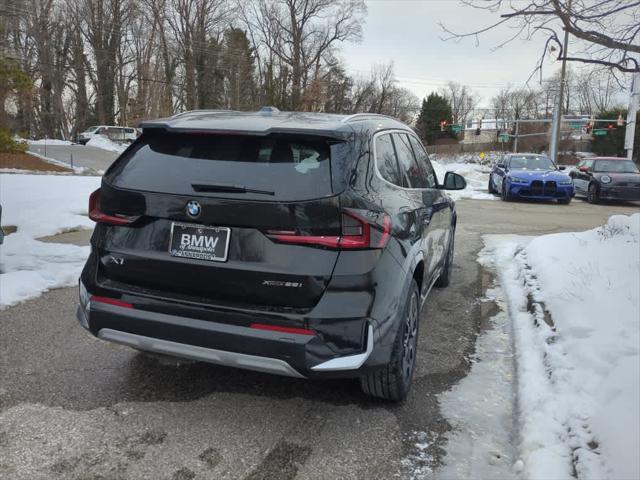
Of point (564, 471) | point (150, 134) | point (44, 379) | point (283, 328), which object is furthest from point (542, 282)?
point (44, 379)

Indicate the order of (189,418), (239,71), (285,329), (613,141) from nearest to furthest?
1. (285,329)
2. (189,418)
3. (239,71)
4. (613,141)

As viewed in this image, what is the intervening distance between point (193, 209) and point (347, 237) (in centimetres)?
83

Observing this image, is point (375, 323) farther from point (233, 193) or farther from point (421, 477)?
point (233, 193)

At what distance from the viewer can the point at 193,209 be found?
9.21ft

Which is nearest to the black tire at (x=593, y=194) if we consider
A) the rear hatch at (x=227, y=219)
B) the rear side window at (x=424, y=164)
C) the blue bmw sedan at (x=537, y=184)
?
the blue bmw sedan at (x=537, y=184)

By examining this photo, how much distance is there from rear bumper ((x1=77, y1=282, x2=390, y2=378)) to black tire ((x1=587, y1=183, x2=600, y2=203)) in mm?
17283

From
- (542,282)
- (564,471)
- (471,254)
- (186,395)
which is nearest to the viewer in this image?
(564,471)

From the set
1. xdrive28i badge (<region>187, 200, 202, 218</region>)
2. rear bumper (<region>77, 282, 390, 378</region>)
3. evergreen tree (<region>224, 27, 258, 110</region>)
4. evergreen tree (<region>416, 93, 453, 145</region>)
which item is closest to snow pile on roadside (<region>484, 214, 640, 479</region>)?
rear bumper (<region>77, 282, 390, 378</region>)

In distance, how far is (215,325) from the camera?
9.17 feet

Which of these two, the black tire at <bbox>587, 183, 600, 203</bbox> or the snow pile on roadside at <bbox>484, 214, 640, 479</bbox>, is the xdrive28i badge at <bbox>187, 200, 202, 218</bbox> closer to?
the snow pile on roadside at <bbox>484, 214, 640, 479</bbox>

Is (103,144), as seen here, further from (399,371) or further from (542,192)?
(399,371)

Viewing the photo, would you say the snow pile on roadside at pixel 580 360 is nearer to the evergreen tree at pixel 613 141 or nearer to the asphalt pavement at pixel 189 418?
the asphalt pavement at pixel 189 418

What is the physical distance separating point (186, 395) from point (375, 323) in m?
1.42

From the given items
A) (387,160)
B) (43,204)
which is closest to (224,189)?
(387,160)
